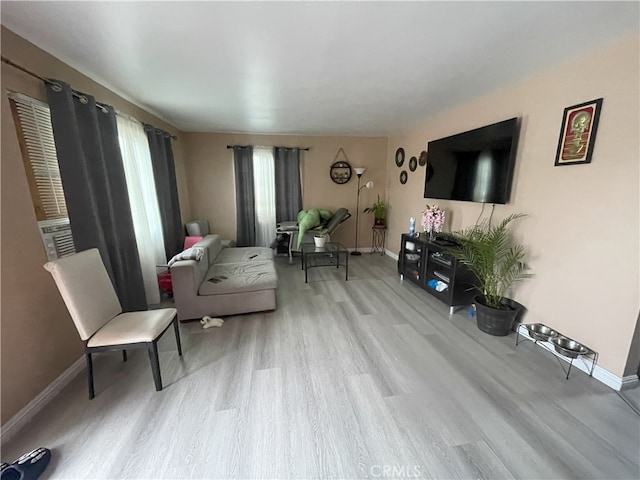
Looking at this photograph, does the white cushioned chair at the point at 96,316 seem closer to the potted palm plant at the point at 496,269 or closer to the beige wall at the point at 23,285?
the beige wall at the point at 23,285

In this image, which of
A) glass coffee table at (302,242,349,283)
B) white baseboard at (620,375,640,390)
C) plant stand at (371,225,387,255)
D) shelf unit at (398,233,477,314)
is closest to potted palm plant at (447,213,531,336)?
shelf unit at (398,233,477,314)

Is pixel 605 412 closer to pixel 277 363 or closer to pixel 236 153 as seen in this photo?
pixel 277 363

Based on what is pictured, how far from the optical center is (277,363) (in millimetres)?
1973

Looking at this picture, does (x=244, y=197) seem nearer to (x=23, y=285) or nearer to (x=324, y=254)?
(x=324, y=254)

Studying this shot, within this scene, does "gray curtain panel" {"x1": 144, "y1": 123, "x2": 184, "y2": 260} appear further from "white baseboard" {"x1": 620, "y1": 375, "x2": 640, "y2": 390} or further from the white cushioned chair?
"white baseboard" {"x1": 620, "y1": 375, "x2": 640, "y2": 390}

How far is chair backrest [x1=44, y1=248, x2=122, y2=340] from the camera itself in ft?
4.80

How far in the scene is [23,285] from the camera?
4.89 feet

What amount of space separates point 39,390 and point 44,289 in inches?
24.3

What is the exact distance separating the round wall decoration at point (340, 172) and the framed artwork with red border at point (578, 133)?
10.8 ft

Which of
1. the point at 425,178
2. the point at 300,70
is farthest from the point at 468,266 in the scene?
the point at 300,70

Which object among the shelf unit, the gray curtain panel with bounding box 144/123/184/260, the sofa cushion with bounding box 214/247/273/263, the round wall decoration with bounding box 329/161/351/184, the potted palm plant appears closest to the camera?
the potted palm plant

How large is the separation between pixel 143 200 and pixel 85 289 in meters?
1.42

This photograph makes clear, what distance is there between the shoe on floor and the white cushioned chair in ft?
1.32

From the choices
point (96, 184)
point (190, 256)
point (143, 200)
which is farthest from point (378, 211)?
point (96, 184)
